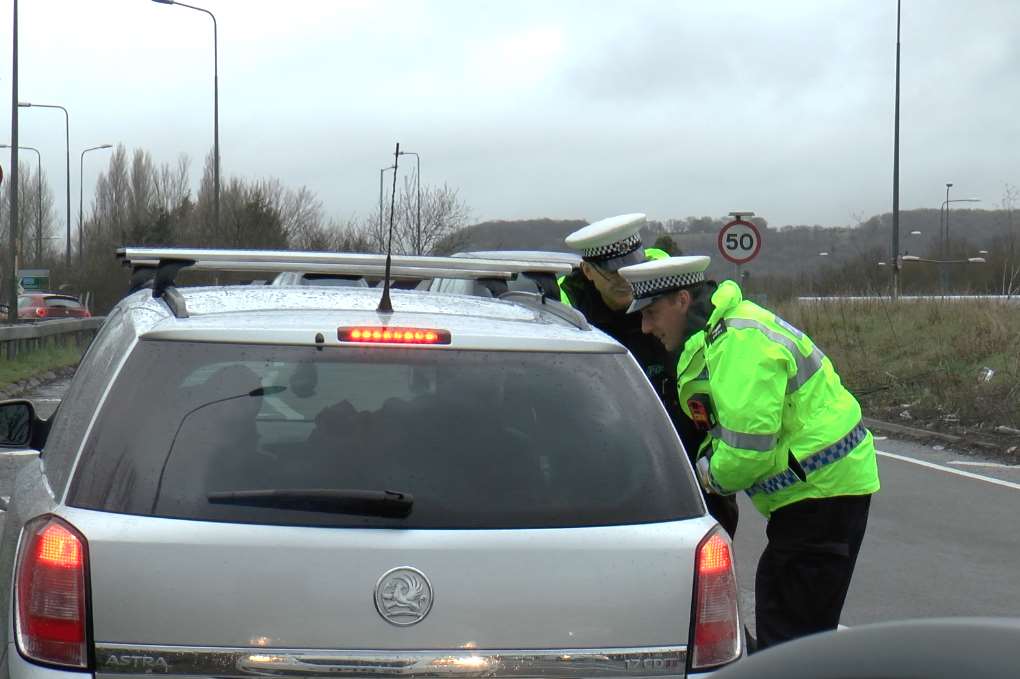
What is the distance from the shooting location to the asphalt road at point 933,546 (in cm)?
730

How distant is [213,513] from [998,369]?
16.5m

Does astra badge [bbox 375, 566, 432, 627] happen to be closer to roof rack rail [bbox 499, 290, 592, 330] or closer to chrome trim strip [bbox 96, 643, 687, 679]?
chrome trim strip [bbox 96, 643, 687, 679]

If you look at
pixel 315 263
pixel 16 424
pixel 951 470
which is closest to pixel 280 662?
pixel 315 263

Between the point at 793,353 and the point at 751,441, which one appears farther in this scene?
the point at 793,353

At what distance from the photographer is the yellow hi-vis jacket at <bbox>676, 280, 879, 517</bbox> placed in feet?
13.7

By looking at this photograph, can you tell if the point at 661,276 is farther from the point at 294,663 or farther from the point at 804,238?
the point at 804,238

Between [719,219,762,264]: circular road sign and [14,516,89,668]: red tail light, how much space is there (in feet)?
60.9

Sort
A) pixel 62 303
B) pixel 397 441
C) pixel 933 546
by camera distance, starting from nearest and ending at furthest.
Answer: pixel 397 441, pixel 933 546, pixel 62 303

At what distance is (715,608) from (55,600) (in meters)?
1.43

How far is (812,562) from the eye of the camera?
14.5 feet

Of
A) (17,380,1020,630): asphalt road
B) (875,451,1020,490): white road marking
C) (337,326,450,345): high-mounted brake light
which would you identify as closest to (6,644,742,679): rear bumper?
(337,326,450,345): high-mounted brake light

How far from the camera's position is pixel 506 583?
9.48ft

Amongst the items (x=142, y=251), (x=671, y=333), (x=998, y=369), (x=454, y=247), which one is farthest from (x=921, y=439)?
(x=454, y=247)

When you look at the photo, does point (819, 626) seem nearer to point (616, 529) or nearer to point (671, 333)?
point (671, 333)
